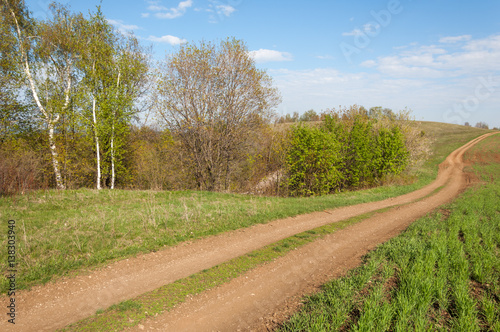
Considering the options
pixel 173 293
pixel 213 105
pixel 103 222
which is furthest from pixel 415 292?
pixel 213 105

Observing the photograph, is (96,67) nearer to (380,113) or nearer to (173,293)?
(173,293)

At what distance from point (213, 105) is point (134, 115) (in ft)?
24.2

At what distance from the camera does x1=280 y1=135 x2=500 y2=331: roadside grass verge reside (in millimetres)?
4094

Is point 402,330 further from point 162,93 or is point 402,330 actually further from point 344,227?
point 162,93

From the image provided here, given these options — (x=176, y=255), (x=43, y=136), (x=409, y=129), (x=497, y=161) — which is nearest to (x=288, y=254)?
(x=176, y=255)

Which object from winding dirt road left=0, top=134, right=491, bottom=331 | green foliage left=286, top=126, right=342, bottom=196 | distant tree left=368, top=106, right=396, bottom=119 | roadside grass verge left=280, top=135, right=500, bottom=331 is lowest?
winding dirt road left=0, top=134, right=491, bottom=331

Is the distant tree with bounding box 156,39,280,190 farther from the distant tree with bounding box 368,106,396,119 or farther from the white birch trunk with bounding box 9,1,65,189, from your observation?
the distant tree with bounding box 368,106,396,119

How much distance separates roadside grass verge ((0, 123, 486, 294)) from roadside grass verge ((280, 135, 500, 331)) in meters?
4.79

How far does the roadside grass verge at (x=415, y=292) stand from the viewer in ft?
13.4

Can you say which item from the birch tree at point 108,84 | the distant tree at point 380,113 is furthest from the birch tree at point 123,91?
the distant tree at point 380,113

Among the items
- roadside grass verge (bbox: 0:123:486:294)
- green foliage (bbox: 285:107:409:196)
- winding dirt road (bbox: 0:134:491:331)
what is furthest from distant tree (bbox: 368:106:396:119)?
winding dirt road (bbox: 0:134:491:331)

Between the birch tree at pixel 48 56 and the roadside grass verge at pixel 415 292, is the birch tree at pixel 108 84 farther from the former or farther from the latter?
the roadside grass verge at pixel 415 292

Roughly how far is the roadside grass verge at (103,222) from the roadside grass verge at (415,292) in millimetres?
4790

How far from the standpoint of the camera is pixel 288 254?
739 centimetres
